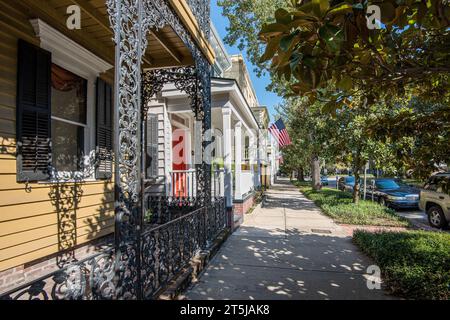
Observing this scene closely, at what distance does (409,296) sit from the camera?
3307 mm

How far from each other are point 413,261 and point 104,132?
5.38 metres

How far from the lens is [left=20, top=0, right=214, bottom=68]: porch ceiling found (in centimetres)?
337

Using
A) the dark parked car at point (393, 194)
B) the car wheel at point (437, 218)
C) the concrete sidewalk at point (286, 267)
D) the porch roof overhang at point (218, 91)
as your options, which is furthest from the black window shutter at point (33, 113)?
the dark parked car at point (393, 194)

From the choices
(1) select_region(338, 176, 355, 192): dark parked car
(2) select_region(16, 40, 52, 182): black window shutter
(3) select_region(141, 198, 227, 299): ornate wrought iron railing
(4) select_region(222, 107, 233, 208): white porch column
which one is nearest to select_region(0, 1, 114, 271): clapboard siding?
(2) select_region(16, 40, 52, 182): black window shutter

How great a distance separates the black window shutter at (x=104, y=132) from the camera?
14.8 feet

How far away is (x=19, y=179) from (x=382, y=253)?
540cm

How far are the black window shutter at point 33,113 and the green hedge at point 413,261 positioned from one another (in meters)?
4.97

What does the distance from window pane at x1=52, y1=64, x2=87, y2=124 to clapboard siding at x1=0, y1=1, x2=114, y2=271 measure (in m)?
0.56

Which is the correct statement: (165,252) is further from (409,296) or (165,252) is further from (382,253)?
(382,253)

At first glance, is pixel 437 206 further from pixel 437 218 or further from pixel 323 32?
pixel 323 32

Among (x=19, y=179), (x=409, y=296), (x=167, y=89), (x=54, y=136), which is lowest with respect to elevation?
(x=409, y=296)

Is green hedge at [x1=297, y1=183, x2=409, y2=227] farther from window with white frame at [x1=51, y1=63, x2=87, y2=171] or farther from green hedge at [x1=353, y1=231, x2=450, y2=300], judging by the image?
window with white frame at [x1=51, y1=63, x2=87, y2=171]

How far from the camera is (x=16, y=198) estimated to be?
10.3 ft

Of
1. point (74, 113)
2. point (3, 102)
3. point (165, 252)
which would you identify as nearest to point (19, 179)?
point (3, 102)
